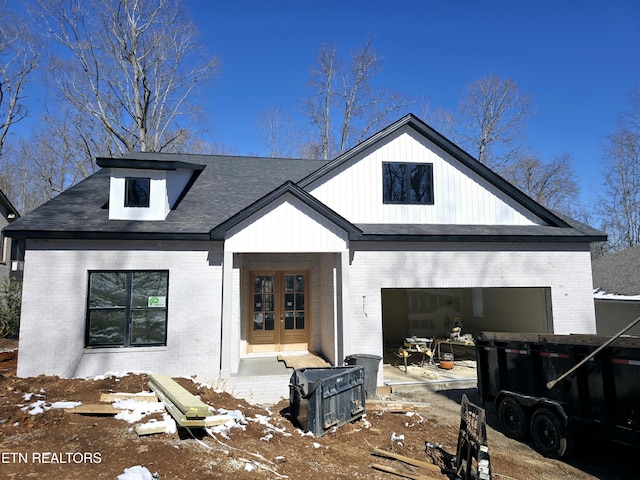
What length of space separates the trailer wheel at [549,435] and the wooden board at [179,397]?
5.68 m

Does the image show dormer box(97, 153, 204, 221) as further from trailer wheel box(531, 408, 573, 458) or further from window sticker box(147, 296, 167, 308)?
trailer wheel box(531, 408, 573, 458)

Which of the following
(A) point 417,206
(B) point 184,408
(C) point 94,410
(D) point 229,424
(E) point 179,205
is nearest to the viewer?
(B) point 184,408

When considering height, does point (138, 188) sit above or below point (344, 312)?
above

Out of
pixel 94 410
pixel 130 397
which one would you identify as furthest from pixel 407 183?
pixel 94 410

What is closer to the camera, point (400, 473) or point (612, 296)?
point (400, 473)

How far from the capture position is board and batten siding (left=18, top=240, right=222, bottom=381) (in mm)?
8781

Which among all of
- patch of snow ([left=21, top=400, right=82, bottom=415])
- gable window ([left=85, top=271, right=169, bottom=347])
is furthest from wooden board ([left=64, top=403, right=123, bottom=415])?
gable window ([left=85, top=271, right=169, bottom=347])

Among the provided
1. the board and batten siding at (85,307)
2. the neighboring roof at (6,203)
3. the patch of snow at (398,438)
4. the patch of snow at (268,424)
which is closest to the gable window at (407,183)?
the board and batten siding at (85,307)

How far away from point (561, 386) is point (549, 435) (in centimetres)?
88

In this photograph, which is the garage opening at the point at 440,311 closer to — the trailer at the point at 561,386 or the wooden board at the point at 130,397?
the trailer at the point at 561,386

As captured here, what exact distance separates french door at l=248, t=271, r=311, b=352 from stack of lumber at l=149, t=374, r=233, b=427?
410 centimetres

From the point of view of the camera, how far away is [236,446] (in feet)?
19.4

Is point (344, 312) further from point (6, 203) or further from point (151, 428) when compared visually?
point (6, 203)

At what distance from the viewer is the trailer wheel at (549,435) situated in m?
6.29
